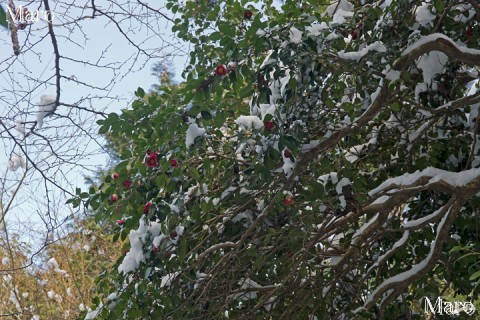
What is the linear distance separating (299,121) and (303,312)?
140 cm

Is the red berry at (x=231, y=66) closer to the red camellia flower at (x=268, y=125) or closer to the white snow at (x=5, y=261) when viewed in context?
the red camellia flower at (x=268, y=125)

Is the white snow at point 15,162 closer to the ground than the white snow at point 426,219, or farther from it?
farther from it

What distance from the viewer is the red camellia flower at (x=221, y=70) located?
3188mm

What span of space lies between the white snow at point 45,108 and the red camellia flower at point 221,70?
0.79 m

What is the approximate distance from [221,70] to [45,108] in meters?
0.86

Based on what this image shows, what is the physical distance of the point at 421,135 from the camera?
167 inches

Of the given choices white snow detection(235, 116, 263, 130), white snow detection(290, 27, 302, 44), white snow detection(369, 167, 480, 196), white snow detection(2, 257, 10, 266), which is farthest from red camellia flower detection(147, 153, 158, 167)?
white snow detection(2, 257, 10, 266)

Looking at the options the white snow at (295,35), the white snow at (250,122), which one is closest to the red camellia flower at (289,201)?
the white snow at (250,122)

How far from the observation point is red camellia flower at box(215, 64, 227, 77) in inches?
125

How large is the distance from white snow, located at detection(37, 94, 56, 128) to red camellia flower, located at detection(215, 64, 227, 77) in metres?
0.79

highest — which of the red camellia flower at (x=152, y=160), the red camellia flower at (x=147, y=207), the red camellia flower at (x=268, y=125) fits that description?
the red camellia flower at (x=152, y=160)

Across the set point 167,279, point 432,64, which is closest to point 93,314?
point 167,279

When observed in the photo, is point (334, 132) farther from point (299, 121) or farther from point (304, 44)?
point (304, 44)

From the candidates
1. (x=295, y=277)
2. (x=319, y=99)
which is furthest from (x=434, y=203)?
(x=319, y=99)
